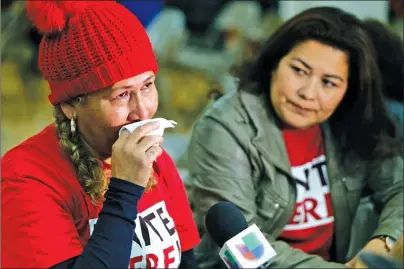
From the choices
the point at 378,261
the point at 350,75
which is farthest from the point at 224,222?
the point at 350,75

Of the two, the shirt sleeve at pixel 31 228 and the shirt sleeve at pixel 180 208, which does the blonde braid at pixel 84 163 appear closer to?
the shirt sleeve at pixel 31 228

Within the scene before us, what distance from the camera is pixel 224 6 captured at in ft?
6.23

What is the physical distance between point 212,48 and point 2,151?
93 centimetres

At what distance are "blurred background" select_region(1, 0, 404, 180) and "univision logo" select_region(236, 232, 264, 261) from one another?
22.3 inches

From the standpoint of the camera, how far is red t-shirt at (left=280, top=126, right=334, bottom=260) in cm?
142

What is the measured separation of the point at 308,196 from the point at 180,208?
403 millimetres

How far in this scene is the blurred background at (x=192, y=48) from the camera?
4.34 feet

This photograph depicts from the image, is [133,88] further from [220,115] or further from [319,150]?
[319,150]

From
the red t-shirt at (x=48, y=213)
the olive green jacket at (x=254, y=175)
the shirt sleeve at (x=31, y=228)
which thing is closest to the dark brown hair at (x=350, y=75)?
the olive green jacket at (x=254, y=175)

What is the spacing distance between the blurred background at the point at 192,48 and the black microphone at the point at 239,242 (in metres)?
0.50

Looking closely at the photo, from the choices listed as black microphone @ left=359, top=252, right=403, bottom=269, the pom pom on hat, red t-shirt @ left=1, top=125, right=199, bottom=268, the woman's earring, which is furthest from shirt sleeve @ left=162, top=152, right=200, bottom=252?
black microphone @ left=359, top=252, right=403, bottom=269

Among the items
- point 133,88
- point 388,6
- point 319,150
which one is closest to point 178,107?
point 319,150

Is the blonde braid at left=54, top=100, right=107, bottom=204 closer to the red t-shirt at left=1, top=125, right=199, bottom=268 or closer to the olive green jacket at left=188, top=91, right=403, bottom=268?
the red t-shirt at left=1, top=125, right=199, bottom=268

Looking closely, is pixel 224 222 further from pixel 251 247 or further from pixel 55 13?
pixel 55 13
